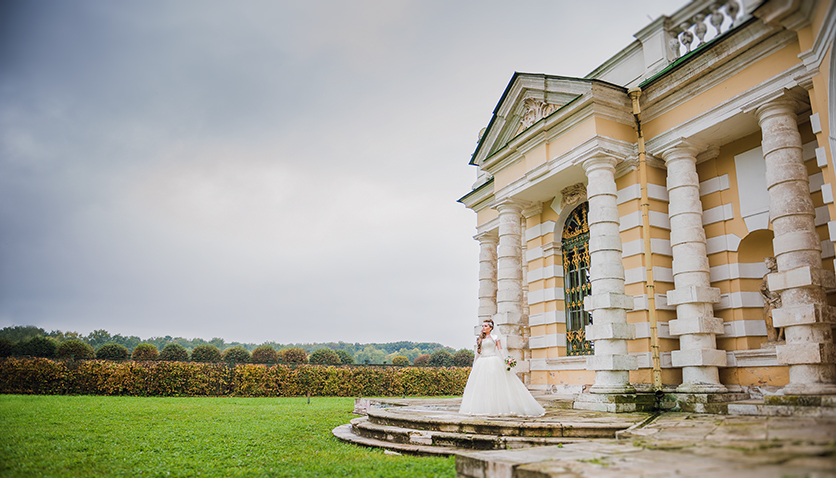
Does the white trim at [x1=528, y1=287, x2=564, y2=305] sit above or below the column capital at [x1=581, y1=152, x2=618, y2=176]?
below

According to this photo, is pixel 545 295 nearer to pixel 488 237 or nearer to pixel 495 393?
pixel 488 237

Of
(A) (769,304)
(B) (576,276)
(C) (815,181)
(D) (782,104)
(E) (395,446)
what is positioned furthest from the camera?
(B) (576,276)

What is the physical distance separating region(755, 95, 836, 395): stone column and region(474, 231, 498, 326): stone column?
9499mm

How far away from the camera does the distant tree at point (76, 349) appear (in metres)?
23.4

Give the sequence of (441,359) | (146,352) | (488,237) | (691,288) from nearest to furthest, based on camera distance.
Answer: (691,288) < (488,237) < (146,352) < (441,359)

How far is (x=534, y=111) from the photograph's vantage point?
1309 cm

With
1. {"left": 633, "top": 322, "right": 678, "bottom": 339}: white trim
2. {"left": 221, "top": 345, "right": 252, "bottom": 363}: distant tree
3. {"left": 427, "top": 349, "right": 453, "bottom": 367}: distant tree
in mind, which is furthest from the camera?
{"left": 427, "top": 349, "right": 453, "bottom": 367}: distant tree

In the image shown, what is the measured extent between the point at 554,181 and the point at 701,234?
3.71 m

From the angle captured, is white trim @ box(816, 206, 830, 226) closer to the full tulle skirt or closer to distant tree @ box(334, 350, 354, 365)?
the full tulle skirt

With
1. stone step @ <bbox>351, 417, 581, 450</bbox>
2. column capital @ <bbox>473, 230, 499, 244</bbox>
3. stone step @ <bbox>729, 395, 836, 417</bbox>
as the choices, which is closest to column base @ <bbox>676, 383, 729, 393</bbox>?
stone step @ <bbox>729, 395, 836, 417</bbox>

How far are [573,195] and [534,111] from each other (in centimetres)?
257

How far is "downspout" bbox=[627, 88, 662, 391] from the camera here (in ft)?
32.7

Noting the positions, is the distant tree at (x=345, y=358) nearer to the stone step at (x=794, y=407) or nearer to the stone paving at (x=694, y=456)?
the stone step at (x=794, y=407)

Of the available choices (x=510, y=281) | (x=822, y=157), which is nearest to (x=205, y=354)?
(x=510, y=281)
